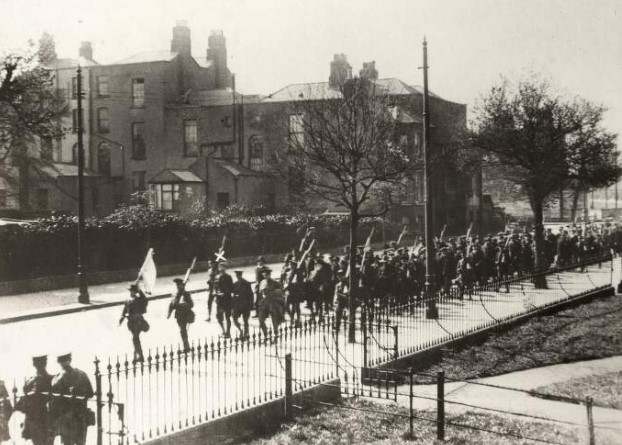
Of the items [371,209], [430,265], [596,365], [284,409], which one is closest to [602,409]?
[596,365]

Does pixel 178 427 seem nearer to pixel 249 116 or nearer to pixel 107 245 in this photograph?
pixel 107 245

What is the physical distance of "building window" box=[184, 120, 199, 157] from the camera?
172 feet

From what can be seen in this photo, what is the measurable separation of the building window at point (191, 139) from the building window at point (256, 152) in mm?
4139

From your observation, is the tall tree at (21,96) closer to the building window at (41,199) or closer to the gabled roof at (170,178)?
the gabled roof at (170,178)

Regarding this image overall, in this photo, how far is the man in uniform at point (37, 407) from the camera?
7.90 metres

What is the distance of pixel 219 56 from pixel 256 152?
1176cm

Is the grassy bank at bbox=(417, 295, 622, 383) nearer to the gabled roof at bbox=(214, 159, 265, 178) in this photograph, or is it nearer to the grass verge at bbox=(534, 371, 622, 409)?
the grass verge at bbox=(534, 371, 622, 409)

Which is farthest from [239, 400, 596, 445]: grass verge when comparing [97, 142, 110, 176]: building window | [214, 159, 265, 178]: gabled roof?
[97, 142, 110, 176]: building window

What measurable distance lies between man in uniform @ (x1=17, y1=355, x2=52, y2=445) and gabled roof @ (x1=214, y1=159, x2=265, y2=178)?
129 feet

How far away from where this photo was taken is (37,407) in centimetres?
799

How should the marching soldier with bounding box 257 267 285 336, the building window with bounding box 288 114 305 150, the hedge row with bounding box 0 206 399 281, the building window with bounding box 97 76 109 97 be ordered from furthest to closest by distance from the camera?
the building window with bounding box 97 76 109 97 < the hedge row with bounding box 0 206 399 281 < the building window with bounding box 288 114 305 150 < the marching soldier with bounding box 257 267 285 336

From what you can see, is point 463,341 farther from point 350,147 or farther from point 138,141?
point 138,141

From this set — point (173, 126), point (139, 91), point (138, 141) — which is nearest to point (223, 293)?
point (173, 126)

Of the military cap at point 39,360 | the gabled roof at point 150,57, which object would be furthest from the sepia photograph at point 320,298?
the gabled roof at point 150,57
